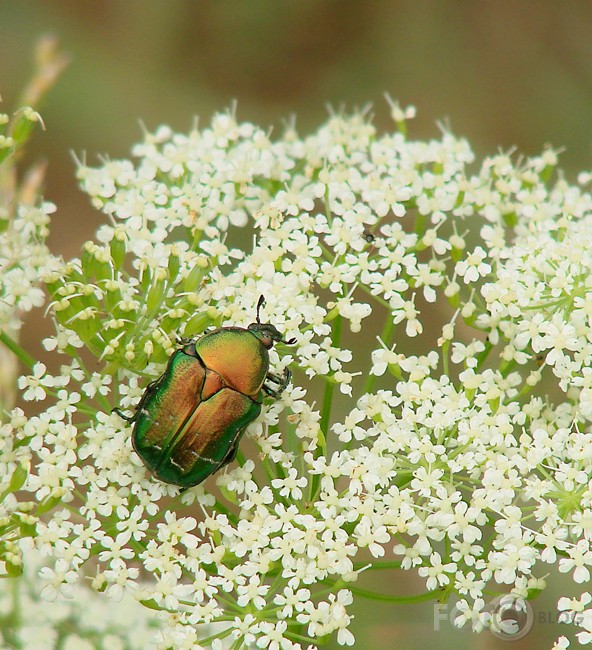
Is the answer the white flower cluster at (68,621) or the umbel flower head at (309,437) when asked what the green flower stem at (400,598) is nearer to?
the umbel flower head at (309,437)

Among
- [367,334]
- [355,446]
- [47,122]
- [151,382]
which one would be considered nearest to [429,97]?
[367,334]

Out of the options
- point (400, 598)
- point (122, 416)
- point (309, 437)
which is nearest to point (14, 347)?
point (122, 416)

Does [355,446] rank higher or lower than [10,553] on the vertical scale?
higher

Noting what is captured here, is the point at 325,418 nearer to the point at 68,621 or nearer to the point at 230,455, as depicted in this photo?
the point at 230,455

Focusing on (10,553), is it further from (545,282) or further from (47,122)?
(47,122)

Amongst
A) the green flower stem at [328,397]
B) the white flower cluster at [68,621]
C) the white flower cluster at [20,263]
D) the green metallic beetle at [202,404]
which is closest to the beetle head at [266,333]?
the green metallic beetle at [202,404]

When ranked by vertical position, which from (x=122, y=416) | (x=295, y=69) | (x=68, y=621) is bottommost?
(x=68, y=621)

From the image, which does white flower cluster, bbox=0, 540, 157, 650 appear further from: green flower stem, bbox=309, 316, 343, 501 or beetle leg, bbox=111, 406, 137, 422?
green flower stem, bbox=309, 316, 343, 501
